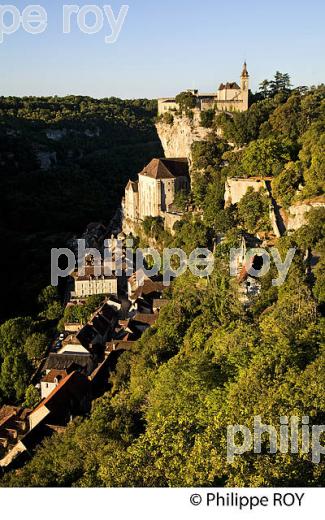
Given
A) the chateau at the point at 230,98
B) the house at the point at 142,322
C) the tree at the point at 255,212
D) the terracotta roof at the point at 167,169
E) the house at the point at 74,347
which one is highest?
the chateau at the point at 230,98

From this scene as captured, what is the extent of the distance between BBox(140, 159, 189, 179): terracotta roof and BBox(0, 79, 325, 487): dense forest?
755 cm

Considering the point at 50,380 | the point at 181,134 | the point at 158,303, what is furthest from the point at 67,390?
the point at 181,134

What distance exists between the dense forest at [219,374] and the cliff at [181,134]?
357 inches

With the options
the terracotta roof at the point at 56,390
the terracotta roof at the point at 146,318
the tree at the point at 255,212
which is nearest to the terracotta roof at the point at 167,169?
the tree at the point at 255,212

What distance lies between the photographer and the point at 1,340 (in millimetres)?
30766

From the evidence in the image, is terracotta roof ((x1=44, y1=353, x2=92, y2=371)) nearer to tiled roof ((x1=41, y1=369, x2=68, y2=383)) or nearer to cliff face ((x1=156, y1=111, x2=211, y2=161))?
tiled roof ((x1=41, y1=369, x2=68, y2=383))

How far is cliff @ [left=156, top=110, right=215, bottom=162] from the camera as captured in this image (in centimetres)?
4175

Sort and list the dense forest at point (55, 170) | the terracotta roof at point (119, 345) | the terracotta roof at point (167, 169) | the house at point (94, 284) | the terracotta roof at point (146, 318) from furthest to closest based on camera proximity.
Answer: the dense forest at point (55, 170), the terracotta roof at point (167, 169), the house at point (94, 284), the terracotta roof at point (146, 318), the terracotta roof at point (119, 345)

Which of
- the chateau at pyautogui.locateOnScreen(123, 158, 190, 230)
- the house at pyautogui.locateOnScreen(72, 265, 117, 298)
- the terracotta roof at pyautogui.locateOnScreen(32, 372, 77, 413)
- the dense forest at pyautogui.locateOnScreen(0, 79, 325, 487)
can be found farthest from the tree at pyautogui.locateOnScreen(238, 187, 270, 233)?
the terracotta roof at pyautogui.locateOnScreen(32, 372, 77, 413)

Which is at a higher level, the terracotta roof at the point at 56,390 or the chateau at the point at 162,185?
the chateau at the point at 162,185

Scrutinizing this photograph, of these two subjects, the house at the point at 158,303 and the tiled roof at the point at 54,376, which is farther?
the house at the point at 158,303

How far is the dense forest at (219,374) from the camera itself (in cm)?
1281


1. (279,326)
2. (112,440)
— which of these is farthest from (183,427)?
(279,326)

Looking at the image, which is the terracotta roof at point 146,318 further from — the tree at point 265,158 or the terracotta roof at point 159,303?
the tree at point 265,158
